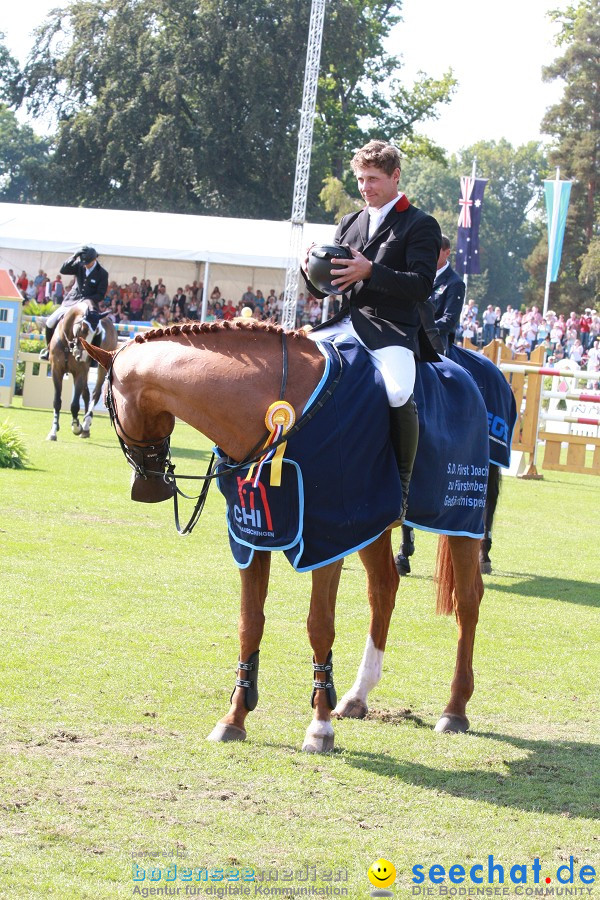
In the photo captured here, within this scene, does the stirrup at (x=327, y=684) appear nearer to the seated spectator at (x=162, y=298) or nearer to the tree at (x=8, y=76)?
the seated spectator at (x=162, y=298)

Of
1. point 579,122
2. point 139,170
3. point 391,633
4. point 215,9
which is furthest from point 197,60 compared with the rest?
point 391,633

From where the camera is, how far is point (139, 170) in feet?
183

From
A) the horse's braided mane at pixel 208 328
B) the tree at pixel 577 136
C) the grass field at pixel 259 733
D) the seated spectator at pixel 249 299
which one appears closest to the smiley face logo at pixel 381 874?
the grass field at pixel 259 733

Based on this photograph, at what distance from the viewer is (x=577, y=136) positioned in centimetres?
6253

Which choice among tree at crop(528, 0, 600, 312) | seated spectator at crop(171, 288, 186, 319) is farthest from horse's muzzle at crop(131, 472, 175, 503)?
tree at crop(528, 0, 600, 312)

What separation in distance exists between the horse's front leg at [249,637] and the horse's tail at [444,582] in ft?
4.96

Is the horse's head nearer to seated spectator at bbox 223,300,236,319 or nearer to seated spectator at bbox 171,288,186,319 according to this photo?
seated spectator at bbox 223,300,236,319

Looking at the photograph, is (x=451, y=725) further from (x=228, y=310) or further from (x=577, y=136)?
(x=577, y=136)

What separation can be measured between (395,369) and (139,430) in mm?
1212

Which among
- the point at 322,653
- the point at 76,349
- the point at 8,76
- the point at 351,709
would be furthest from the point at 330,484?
the point at 8,76

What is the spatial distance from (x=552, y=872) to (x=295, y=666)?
8.93 feet

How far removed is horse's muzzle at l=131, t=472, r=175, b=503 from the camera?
205 inches

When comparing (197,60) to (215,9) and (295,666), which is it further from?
(295,666)

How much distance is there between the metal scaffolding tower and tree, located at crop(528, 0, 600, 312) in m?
26.1
